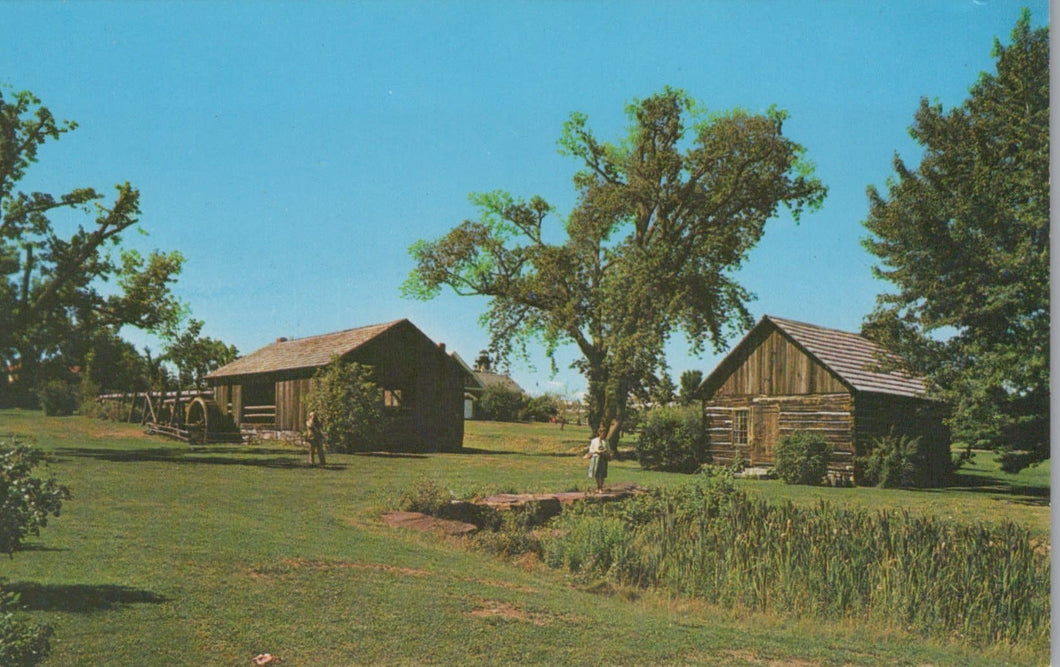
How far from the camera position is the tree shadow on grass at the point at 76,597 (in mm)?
5812

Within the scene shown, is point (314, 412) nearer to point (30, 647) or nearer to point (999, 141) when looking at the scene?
point (30, 647)

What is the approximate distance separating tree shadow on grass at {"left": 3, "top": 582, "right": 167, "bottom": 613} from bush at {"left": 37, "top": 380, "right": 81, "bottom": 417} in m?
1.20

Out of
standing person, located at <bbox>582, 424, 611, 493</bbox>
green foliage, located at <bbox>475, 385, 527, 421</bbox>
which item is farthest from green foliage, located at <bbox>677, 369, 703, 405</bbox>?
green foliage, located at <bbox>475, 385, 527, 421</bbox>

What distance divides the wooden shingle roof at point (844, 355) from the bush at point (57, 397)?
4.76 metres

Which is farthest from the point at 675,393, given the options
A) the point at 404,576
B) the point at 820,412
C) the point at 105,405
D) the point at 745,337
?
the point at 105,405

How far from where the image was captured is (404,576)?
664 centimetres

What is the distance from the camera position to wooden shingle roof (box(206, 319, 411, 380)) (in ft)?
22.3

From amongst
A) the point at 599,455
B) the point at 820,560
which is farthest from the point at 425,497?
the point at 820,560

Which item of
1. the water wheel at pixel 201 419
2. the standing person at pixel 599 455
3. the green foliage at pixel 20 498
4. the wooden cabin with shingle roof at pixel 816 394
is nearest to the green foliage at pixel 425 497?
the standing person at pixel 599 455

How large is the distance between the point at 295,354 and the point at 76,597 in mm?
2157

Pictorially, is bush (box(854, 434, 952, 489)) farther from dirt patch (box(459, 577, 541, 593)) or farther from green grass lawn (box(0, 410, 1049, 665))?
dirt patch (box(459, 577, 541, 593))

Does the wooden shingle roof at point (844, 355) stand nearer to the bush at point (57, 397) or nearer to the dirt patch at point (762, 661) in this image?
the dirt patch at point (762, 661)

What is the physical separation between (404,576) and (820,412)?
11.8ft

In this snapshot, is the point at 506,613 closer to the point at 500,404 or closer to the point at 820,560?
the point at 500,404
